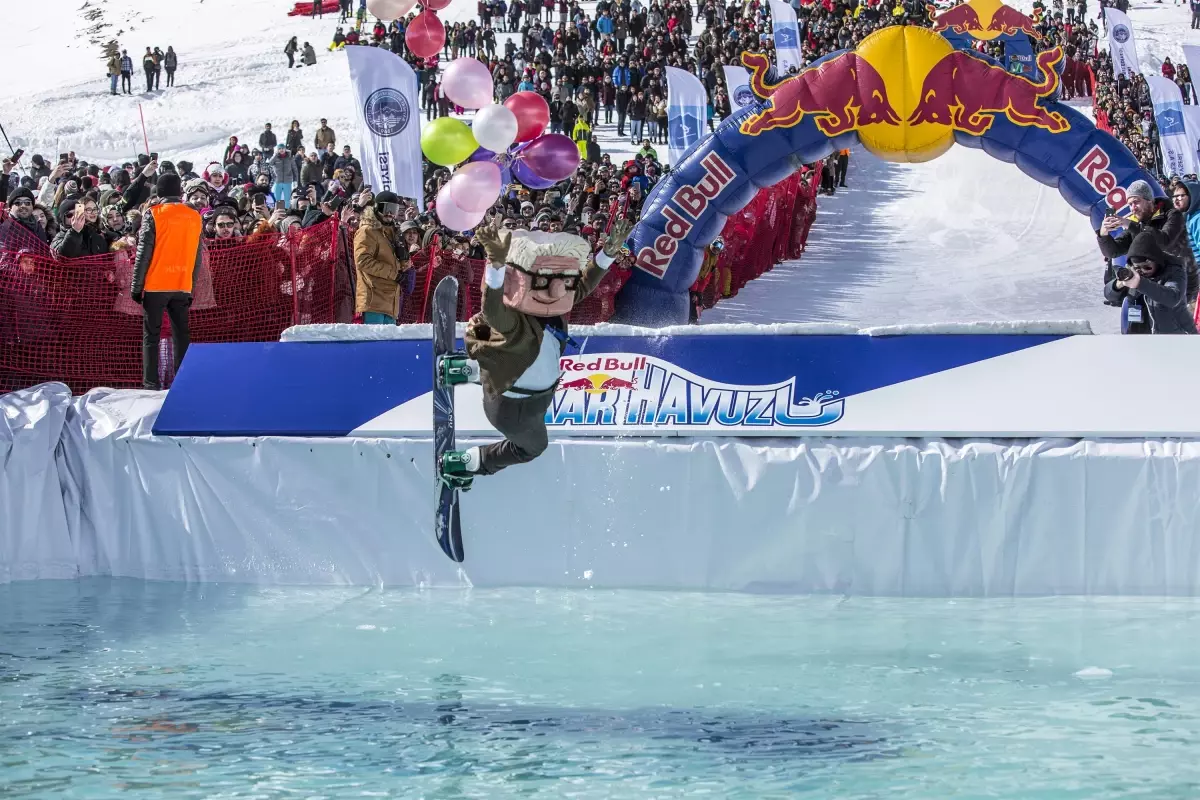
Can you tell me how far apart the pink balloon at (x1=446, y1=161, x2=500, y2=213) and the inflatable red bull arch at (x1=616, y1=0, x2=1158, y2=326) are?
319 centimetres

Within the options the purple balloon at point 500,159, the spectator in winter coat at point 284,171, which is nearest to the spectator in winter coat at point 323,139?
the spectator in winter coat at point 284,171

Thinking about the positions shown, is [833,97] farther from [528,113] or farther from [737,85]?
[737,85]

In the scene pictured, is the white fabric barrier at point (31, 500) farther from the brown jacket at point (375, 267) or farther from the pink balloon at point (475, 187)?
the pink balloon at point (475, 187)

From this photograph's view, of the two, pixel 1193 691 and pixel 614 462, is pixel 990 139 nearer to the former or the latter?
pixel 614 462

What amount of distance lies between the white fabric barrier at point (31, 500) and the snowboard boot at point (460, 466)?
7.90 feet

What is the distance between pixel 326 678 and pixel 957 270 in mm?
17155

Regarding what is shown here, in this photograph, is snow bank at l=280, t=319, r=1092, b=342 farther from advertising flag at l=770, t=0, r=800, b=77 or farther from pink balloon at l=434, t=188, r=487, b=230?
advertising flag at l=770, t=0, r=800, b=77

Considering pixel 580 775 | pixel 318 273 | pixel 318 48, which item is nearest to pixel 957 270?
pixel 318 273

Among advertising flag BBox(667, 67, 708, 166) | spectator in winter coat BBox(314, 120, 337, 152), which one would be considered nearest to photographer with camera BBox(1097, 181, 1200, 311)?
advertising flag BBox(667, 67, 708, 166)

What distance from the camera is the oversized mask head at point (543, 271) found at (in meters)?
5.89

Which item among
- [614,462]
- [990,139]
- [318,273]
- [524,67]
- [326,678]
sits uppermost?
[524,67]

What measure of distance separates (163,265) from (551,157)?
14.5 feet

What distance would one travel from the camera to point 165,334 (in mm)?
9742

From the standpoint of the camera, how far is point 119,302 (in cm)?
942
